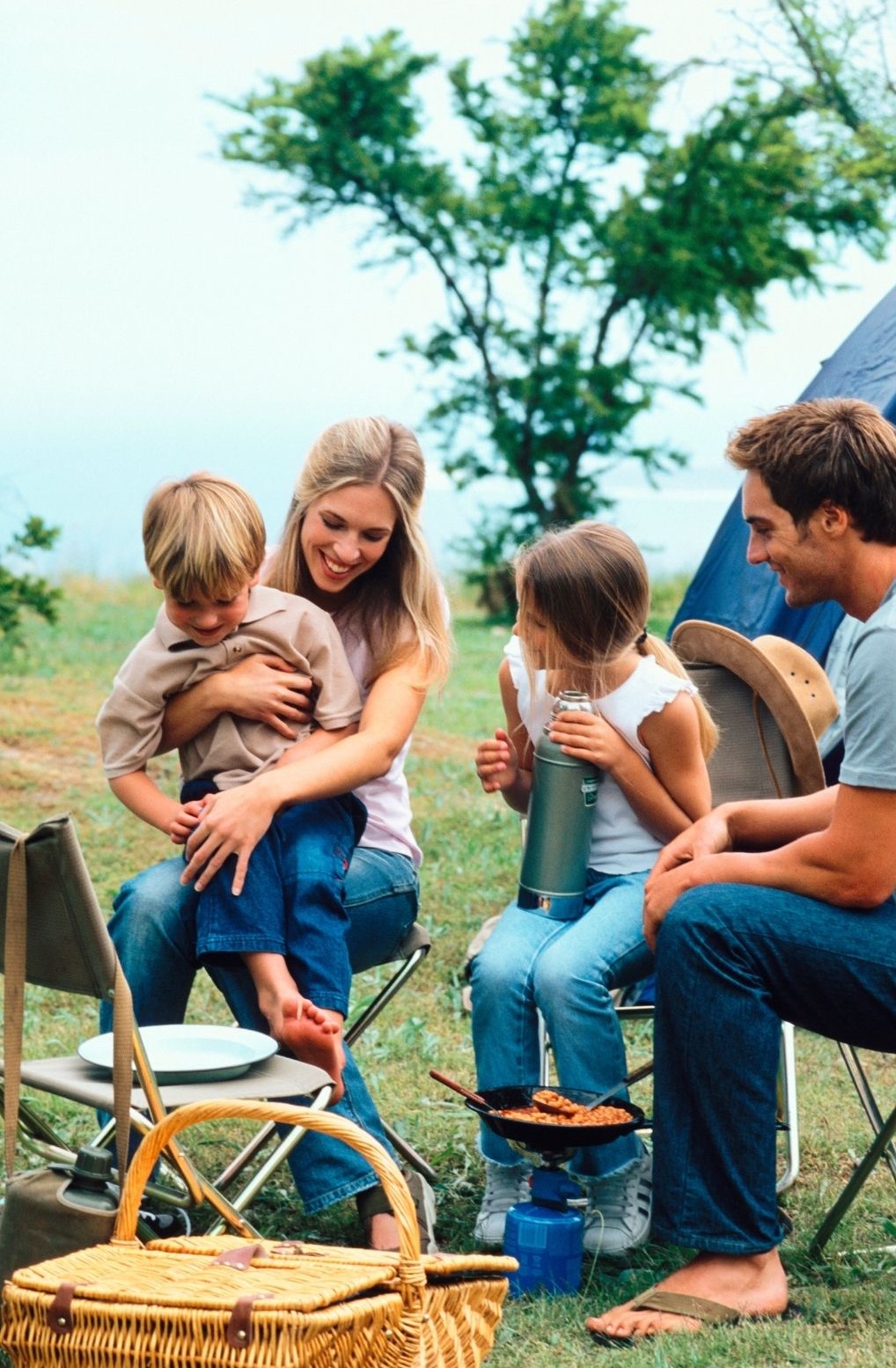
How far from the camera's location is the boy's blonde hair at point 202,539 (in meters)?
2.65

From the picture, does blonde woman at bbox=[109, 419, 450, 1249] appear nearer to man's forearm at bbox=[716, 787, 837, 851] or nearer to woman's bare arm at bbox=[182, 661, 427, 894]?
woman's bare arm at bbox=[182, 661, 427, 894]

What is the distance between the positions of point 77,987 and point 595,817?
1133 mm

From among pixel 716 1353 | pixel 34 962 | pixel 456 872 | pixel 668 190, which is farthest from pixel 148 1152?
pixel 668 190

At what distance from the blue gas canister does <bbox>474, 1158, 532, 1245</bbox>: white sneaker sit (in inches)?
6.5

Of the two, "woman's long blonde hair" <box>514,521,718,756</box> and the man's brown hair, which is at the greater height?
the man's brown hair

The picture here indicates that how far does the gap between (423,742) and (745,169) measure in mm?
10660

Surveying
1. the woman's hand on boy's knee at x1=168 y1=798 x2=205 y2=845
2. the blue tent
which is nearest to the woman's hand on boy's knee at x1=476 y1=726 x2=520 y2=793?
the woman's hand on boy's knee at x1=168 y1=798 x2=205 y2=845

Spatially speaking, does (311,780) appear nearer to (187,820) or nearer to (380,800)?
(187,820)

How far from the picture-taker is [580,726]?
9.09ft

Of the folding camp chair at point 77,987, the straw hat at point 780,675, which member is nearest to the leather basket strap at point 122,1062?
the folding camp chair at point 77,987

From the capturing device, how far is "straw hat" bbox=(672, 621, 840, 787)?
119 inches

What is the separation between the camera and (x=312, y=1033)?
2443 millimetres

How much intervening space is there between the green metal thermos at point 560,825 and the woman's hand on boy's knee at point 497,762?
90mm

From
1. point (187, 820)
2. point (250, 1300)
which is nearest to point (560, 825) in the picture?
point (187, 820)
